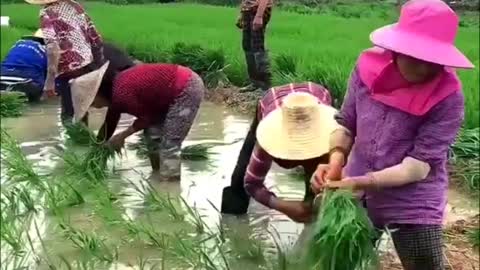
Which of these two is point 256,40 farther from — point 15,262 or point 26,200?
point 15,262

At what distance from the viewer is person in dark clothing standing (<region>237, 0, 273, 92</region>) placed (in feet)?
19.0

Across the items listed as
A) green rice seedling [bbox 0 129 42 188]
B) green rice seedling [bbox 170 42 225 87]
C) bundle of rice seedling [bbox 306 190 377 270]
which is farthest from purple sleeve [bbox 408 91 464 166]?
green rice seedling [bbox 170 42 225 87]

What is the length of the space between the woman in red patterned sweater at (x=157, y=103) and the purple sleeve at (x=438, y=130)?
200 centimetres

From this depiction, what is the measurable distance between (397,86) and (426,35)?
6.0 inches

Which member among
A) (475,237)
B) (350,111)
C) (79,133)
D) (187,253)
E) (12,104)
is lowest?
(12,104)

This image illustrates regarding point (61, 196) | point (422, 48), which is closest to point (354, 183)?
point (422, 48)

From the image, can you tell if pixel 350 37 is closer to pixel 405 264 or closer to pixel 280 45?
pixel 280 45

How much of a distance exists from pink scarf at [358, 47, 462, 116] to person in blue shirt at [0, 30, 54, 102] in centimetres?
297

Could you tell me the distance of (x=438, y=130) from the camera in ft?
7.72

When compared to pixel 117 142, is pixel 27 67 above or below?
below

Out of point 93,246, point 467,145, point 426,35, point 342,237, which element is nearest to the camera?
point 342,237

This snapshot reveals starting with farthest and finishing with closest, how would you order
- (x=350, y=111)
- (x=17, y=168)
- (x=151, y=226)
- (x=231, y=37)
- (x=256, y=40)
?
(x=231, y=37)
(x=256, y=40)
(x=17, y=168)
(x=151, y=226)
(x=350, y=111)

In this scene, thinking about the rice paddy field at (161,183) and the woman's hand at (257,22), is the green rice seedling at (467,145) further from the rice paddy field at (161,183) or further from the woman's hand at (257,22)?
the woman's hand at (257,22)

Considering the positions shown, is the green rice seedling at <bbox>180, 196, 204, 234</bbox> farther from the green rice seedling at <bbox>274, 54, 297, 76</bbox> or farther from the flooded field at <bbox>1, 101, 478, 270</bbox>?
the green rice seedling at <bbox>274, 54, 297, 76</bbox>
